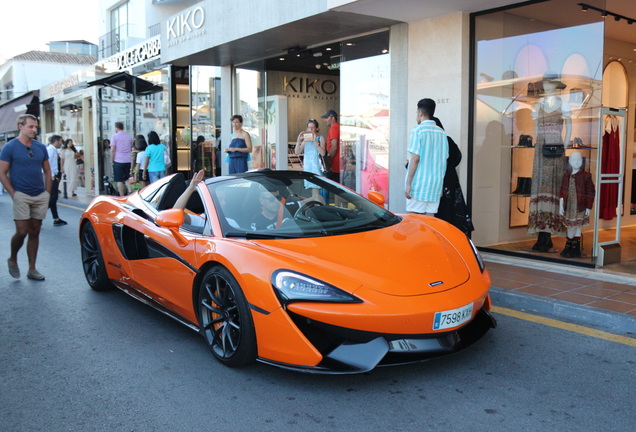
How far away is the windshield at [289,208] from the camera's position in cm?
410

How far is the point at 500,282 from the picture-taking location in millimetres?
5840

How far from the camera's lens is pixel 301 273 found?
3348 mm

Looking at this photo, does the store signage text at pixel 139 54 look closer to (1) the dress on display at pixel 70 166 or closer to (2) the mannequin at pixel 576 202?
(1) the dress on display at pixel 70 166

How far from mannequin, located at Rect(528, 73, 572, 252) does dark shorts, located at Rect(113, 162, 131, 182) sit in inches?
420

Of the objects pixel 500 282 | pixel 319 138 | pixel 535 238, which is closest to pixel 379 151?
pixel 319 138

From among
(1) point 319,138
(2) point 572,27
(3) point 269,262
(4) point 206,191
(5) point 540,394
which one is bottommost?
(5) point 540,394

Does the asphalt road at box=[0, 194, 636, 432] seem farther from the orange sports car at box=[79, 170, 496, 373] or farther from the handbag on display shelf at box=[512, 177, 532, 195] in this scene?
the handbag on display shelf at box=[512, 177, 532, 195]

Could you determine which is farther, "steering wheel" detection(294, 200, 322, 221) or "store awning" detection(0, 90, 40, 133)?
"store awning" detection(0, 90, 40, 133)

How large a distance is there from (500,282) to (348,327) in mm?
3169

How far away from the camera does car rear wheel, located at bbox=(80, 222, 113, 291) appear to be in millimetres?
5711

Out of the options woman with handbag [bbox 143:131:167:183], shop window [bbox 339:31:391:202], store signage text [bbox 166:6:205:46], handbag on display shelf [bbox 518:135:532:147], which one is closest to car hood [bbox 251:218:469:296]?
handbag on display shelf [bbox 518:135:532:147]

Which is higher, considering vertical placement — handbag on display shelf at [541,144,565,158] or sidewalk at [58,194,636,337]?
handbag on display shelf at [541,144,565,158]

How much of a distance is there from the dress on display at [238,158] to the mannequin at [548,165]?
213 inches

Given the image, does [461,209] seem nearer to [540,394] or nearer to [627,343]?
[627,343]
